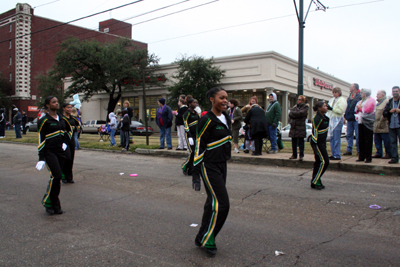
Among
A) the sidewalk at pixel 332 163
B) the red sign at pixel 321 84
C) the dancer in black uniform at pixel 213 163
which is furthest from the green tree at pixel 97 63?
the dancer in black uniform at pixel 213 163

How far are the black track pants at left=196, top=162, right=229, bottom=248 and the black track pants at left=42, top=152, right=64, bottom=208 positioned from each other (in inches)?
102

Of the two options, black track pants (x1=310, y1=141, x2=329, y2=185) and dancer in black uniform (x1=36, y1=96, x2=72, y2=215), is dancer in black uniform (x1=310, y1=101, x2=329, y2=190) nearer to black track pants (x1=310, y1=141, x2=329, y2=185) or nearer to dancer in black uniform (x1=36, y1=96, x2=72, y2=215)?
black track pants (x1=310, y1=141, x2=329, y2=185)

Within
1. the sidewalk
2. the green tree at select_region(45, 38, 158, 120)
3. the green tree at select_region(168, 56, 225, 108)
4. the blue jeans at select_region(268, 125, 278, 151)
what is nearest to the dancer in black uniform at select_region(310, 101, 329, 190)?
the sidewalk

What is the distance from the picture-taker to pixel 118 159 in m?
11.2

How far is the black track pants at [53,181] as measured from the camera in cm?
495

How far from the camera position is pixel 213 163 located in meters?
3.61

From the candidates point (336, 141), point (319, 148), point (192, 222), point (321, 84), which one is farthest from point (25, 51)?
point (192, 222)

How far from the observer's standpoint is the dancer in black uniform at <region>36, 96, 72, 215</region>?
4.98m

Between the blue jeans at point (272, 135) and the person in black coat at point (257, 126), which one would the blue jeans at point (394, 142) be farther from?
the blue jeans at point (272, 135)

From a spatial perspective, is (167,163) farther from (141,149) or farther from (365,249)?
(365,249)

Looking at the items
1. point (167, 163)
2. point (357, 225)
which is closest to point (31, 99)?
point (167, 163)

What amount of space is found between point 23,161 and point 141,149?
409cm

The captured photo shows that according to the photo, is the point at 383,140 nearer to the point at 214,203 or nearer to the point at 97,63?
the point at 214,203

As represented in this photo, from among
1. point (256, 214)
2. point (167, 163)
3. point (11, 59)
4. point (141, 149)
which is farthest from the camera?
point (11, 59)
